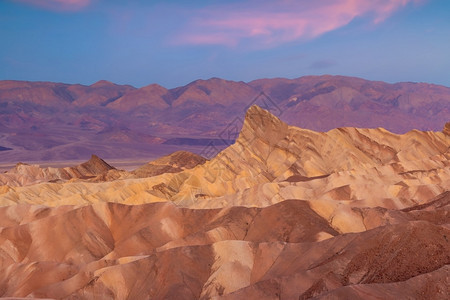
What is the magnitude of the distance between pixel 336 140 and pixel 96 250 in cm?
3978

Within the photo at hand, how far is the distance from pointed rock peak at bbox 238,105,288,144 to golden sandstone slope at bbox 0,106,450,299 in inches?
29.1

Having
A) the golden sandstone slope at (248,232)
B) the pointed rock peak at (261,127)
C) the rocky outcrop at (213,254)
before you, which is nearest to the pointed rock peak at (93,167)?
the golden sandstone slope at (248,232)

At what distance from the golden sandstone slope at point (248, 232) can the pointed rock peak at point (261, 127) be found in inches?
29.1

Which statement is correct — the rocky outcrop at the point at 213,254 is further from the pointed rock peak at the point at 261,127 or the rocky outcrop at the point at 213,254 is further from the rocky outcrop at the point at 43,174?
the rocky outcrop at the point at 43,174

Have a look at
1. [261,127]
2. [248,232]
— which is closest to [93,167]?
[261,127]

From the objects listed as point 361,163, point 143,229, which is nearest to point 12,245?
point 143,229

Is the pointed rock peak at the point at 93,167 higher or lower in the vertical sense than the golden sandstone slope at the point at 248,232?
lower

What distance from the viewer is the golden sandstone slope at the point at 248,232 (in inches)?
1040

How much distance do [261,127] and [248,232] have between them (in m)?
34.4

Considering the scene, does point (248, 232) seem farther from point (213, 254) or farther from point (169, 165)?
point (169, 165)

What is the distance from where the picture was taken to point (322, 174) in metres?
65.7

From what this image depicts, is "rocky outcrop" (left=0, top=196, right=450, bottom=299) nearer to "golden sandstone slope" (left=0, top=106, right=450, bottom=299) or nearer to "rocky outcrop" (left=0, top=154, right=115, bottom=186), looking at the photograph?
"golden sandstone slope" (left=0, top=106, right=450, bottom=299)

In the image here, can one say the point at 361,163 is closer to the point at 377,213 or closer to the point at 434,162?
the point at 434,162

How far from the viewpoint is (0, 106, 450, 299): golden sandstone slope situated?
2641 cm
